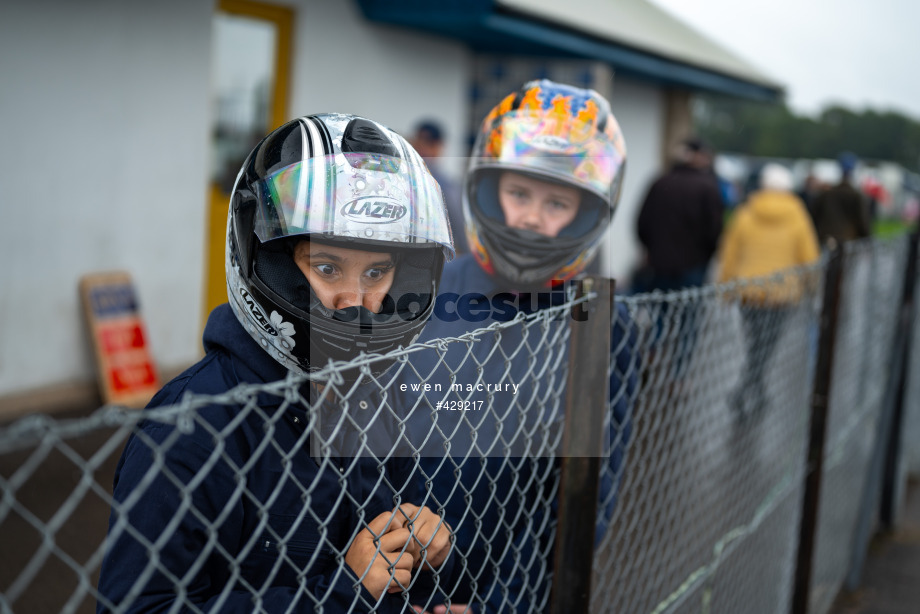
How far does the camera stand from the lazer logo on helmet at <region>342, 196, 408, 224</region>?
5.41 feet

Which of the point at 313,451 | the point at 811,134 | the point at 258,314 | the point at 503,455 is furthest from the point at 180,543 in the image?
the point at 811,134

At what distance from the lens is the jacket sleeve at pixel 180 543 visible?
1327mm

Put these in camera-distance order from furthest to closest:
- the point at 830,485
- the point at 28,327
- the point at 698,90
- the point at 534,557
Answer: the point at 698,90, the point at 28,327, the point at 830,485, the point at 534,557

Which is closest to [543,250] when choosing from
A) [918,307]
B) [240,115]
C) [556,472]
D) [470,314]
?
[470,314]

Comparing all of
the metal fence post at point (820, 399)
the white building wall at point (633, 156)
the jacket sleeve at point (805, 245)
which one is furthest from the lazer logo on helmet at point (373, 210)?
the white building wall at point (633, 156)

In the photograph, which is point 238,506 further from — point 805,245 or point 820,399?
point 805,245

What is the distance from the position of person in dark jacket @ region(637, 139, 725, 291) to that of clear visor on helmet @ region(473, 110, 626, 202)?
16.0ft

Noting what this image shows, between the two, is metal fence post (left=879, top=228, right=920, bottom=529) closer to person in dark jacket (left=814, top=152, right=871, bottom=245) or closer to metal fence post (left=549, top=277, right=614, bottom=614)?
metal fence post (left=549, top=277, right=614, bottom=614)

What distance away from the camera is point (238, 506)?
1437mm

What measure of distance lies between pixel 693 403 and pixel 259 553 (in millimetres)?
4605

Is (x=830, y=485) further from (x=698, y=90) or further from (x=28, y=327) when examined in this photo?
(x=698, y=90)

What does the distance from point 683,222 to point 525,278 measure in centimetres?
531

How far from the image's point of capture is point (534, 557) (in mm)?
1984

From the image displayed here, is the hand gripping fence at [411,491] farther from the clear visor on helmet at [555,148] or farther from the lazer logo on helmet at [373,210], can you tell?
the clear visor on helmet at [555,148]
